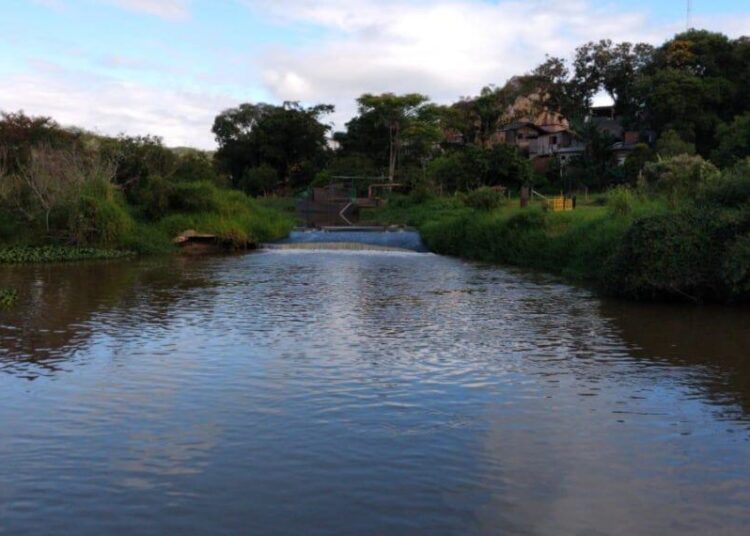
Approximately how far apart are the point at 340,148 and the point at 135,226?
127ft

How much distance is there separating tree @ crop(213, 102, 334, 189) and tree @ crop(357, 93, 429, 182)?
8684mm

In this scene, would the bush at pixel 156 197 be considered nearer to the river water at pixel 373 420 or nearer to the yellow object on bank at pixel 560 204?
the yellow object on bank at pixel 560 204

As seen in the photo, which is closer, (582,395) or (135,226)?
(582,395)

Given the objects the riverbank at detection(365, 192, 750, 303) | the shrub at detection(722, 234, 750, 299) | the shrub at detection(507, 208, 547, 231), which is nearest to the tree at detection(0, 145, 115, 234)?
the riverbank at detection(365, 192, 750, 303)

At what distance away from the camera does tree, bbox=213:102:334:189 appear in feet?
216

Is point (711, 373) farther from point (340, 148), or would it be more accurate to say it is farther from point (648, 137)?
point (340, 148)

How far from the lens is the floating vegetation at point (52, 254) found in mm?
26969

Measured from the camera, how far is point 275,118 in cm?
6550

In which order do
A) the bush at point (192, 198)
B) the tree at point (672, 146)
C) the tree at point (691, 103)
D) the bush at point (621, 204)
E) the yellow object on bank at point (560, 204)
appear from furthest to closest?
the tree at point (691, 103) < the tree at point (672, 146) < the bush at point (192, 198) < the yellow object on bank at point (560, 204) < the bush at point (621, 204)

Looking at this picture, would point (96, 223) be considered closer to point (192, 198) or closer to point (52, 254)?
point (52, 254)

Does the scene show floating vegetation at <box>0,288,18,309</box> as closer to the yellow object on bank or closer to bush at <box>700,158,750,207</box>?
bush at <box>700,158,750,207</box>

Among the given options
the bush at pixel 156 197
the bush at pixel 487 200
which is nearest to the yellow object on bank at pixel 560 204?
the bush at pixel 487 200

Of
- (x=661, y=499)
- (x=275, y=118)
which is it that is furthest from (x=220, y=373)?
(x=275, y=118)

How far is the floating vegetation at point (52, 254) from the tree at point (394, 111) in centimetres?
3108
